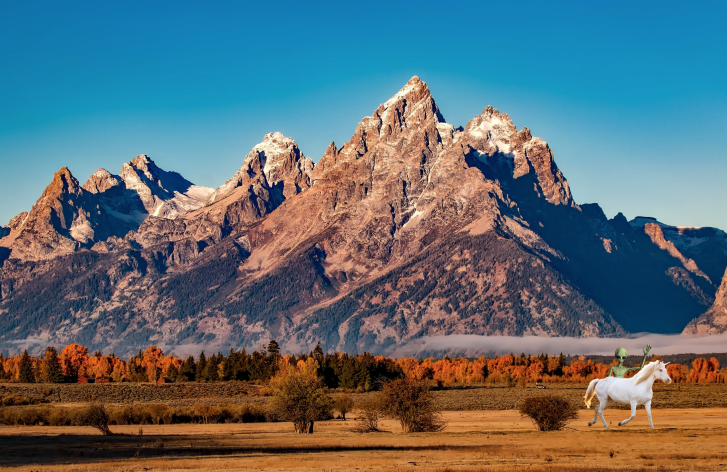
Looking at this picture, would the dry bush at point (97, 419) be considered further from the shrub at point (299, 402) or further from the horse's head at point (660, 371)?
the horse's head at point (660, 371)

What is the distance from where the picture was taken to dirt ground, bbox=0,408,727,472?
54688 millimetres

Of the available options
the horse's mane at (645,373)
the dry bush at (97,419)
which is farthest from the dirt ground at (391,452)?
the dry bush at (97,419)

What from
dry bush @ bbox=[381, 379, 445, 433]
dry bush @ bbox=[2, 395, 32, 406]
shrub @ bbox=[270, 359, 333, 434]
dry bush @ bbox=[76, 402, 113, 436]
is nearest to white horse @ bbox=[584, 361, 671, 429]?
dry bush @ bbox=[381, 379, 445, 433]

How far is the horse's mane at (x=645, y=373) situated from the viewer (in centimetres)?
5238

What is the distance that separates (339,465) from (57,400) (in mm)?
137050

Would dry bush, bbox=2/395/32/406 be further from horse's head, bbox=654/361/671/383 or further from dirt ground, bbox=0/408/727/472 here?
horse's head, bbox=654/361/671/383

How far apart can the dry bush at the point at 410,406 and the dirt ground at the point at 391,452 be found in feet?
39.3

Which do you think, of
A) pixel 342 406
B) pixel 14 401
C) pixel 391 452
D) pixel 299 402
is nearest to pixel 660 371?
pixel 391 452

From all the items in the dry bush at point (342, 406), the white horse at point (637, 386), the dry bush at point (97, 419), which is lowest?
the dry bush at point (342, 406)

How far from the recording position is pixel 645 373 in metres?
52.7

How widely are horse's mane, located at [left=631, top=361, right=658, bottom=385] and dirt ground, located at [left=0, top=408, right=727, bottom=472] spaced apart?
16.3 feet

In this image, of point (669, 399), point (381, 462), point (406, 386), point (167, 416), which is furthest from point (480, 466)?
point (669, 399)

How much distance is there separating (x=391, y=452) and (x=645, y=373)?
23.0 metres

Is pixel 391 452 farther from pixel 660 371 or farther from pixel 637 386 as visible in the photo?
pixel 660 371
